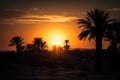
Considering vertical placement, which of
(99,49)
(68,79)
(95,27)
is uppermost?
(95,27)

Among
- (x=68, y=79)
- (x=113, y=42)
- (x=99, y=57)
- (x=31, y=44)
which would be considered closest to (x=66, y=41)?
(x=31, y=44)

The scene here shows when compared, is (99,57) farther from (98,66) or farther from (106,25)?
(106,25)

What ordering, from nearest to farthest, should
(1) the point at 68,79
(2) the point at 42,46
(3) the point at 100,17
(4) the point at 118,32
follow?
(1) the point at 68,79
(3) the point at 100,17
(4) the point at 118,32
(2) the point at 42,46

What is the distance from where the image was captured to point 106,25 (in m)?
46.9

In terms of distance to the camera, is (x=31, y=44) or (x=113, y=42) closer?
(x=113, y=42)

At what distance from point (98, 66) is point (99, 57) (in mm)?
1532

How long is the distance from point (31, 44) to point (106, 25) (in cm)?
6575

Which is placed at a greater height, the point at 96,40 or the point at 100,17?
the point at 100,17

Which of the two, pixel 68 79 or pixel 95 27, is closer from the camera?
pixel 68 79

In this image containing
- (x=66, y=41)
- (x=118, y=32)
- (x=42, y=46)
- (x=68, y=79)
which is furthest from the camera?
(x=66, y=41)

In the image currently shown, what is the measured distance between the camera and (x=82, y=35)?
155 feet

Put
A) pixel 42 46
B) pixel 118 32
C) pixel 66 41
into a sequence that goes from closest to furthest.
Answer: pixel 118 32 → pixel 42 46 → pixel 66 41

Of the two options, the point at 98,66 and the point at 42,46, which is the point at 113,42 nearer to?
the point at 98,66

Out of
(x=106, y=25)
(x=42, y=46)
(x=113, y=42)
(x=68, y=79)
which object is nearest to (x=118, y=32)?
(x=113, y=42)
